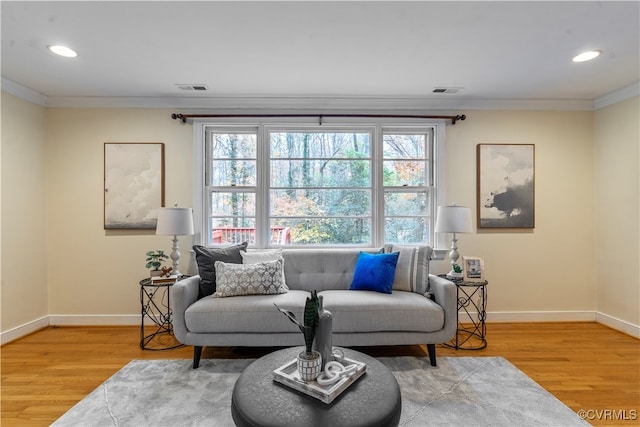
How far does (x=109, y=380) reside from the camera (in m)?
2.30

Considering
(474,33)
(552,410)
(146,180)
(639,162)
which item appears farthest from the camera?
(146,180)

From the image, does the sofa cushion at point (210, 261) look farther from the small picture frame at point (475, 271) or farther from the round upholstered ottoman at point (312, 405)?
the small picture frame at point (475, 271)

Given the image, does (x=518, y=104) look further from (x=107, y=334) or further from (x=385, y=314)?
(x=107, y=334)

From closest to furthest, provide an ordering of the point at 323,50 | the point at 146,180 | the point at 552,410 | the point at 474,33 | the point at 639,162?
the point at 552,410 < the point at 474,33 < the point at 323,50 < the point at 639,162 < the point at 146,180

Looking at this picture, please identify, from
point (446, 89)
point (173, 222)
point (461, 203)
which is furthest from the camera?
point (461, 203)

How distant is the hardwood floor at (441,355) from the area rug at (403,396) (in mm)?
130

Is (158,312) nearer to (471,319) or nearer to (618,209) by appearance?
(471,319)

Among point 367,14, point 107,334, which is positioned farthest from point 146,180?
point 367,14

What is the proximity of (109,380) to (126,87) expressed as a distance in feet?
8.57

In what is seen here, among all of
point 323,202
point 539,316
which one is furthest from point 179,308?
point 539,316

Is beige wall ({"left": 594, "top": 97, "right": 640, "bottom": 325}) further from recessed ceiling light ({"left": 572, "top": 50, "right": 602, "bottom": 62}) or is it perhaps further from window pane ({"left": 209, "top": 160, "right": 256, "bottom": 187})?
window pane ({"left": 209, "top": 160, "right": 256, "bottom": 187})

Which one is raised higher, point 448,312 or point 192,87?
point 192,87

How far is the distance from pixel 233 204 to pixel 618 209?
4.02 metres

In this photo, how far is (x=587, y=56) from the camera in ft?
8.41
